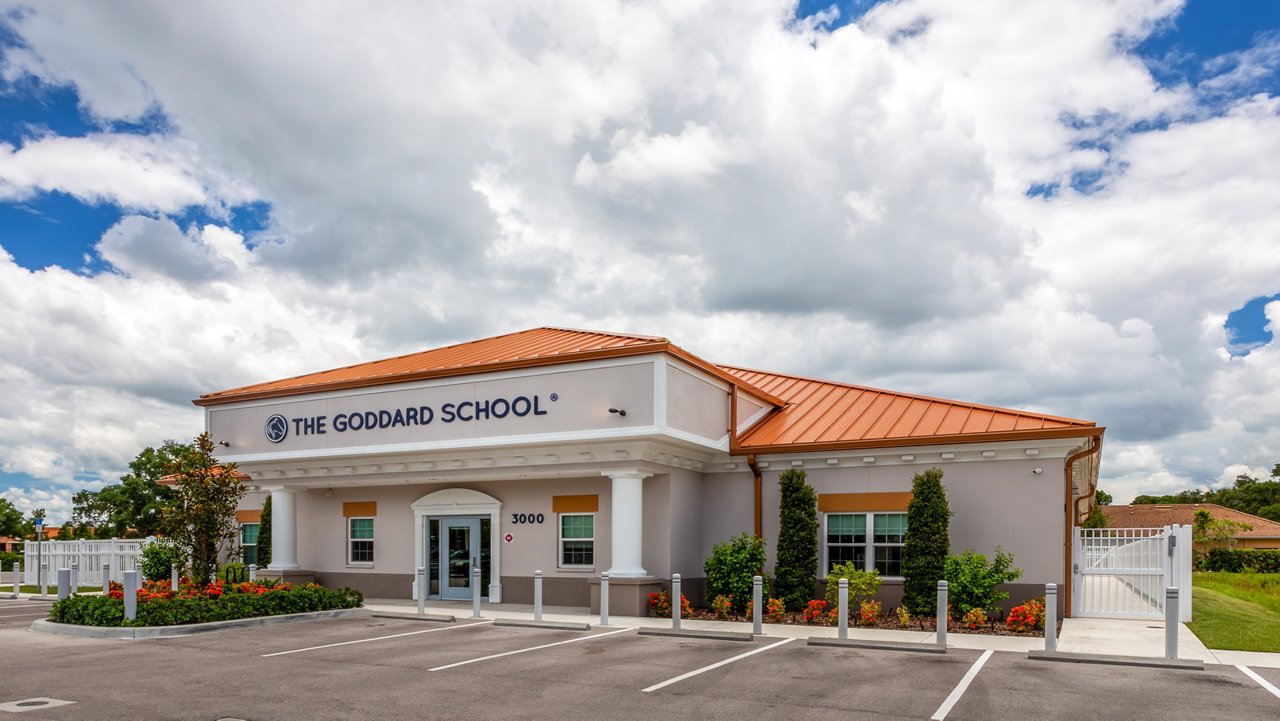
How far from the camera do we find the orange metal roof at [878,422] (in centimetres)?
1758

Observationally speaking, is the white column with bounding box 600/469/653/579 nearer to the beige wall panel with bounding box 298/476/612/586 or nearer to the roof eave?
the beige wall panel with bounding box 298/476/612/586

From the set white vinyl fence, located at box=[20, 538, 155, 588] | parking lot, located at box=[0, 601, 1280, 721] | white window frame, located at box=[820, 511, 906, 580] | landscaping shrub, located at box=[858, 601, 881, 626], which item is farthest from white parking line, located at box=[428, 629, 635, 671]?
white vinyl fence, located at box=[20, 538, 155, 588]

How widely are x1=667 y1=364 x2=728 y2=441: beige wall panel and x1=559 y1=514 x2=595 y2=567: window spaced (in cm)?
313

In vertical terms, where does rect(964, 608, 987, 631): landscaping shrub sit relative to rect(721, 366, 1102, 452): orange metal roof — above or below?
below

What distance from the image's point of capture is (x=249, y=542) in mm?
27172

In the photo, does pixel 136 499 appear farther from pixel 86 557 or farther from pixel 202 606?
pixel 202 606

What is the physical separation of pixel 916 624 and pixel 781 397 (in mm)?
7636

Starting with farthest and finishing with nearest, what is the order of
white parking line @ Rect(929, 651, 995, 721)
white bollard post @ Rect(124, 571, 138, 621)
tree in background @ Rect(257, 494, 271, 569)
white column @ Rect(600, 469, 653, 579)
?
tree in background @ Rect(257, 494, 271, 569) → white column @ Rect(600, 469, 653, 579) → white bollard post @ Rect(124, 571, 138, 621) → white parking line @ Rect(929, 651, 995, 721)

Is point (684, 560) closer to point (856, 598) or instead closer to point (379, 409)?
point (856, 598)

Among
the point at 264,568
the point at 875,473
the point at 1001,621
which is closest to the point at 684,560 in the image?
the point at 875,473

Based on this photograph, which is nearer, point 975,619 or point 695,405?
point 975,619

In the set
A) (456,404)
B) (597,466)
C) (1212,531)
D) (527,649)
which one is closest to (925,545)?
(597,466)

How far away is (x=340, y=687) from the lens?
1079 cm

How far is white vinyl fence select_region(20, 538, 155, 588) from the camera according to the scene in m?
28.3
